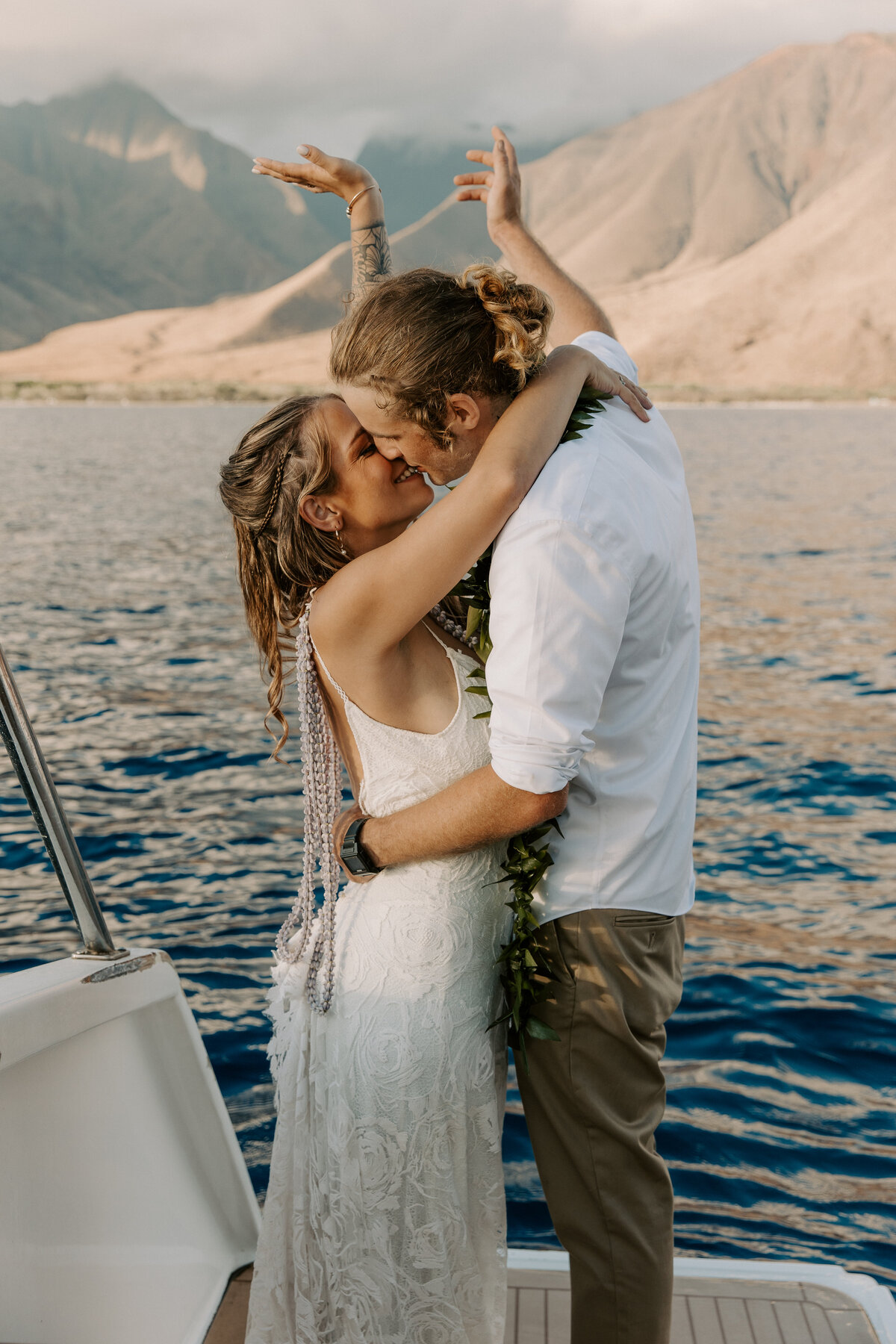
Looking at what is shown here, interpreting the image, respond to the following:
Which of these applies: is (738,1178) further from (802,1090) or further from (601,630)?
(601,630)

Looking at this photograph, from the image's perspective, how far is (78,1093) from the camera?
82.2 inches

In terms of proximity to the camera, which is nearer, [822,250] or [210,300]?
[822,250]

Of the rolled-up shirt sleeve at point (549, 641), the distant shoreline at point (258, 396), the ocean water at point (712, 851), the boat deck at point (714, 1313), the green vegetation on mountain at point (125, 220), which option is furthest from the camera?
the green vegetation on mountain at point (125, 220)

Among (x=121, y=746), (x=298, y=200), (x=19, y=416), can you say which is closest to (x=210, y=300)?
(x=298, y=200)

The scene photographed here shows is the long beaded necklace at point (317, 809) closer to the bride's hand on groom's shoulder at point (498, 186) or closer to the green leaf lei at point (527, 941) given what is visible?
the green leaf lei at point (527, 941)

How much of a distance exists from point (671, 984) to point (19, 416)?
69.7 metres

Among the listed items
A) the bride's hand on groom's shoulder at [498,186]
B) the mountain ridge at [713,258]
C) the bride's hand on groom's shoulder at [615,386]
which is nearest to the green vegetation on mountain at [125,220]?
the mountain ridge at [713,258]

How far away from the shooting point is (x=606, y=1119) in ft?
5.98

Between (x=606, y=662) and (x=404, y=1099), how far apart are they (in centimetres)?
82

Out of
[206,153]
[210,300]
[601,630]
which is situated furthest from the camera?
[206,153]

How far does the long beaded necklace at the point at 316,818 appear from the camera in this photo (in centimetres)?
201

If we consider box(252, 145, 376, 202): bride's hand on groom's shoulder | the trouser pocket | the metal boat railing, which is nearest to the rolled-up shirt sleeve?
the trouser pocket

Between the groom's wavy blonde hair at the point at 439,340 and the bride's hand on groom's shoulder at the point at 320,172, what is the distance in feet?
2.93

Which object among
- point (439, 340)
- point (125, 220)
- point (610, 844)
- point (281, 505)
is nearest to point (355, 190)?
point (281, 505)
